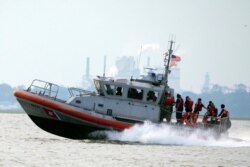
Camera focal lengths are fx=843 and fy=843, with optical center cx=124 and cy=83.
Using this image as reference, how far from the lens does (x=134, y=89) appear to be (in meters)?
36.4

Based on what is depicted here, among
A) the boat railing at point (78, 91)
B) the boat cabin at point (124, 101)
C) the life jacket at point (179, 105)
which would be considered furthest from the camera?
the life jacket at point (179, 105)

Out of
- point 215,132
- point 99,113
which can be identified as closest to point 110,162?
point 99,113

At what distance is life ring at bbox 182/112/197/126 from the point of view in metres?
37.4

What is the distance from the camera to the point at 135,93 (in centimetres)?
3638

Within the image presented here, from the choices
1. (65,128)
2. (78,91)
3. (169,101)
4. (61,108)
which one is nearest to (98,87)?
(78,91)

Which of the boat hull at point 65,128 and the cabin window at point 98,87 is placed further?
the cabin window at point 98,87

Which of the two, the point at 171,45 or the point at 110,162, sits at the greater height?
the point at 171,45

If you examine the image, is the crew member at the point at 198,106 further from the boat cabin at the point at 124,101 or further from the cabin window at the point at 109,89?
the cabin window at the point at 109,89

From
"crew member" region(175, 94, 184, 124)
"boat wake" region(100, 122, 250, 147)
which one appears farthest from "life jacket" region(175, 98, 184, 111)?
"boat wake" region(100, 122, 250, 147)

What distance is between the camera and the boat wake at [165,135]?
120 feet

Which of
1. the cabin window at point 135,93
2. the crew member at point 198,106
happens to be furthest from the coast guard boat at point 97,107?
the crew member at point 198,106

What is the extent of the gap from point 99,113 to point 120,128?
3.70 ft

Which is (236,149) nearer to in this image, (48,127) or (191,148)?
(191,148)

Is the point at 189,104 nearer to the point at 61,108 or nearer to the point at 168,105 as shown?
the point at 168,105
